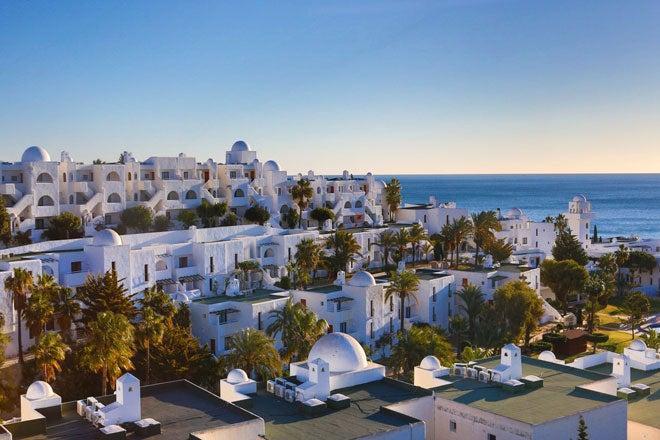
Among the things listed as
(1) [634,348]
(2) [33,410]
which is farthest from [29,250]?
(1) [634,348]

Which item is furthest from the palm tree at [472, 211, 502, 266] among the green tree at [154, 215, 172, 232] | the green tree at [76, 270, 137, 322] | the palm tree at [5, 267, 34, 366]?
the palm tree at [5, 267, 34, 366]

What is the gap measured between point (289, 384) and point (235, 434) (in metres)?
5.99

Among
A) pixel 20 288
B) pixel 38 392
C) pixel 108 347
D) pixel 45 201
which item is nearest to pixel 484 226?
pixel 45 201

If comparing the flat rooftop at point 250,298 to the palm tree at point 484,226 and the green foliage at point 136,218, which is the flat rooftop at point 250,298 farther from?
the palm tree at point 484,226

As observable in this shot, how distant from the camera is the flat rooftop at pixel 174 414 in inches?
1104

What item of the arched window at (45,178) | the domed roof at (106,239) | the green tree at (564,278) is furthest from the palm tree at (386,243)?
the arched window at (45,178)

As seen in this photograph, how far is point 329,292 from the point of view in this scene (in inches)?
2120

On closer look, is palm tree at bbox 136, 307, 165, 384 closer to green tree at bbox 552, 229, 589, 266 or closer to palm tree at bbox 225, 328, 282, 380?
palm tree at bbox 225, 328, 282, 380

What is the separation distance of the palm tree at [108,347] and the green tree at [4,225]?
73.6ft

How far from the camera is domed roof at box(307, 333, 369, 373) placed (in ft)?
114

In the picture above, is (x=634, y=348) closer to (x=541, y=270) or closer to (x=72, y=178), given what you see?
(x=541, y=270)

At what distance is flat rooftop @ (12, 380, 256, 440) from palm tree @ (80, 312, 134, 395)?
3.98 m

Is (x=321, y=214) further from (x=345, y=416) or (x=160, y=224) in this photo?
(x=345, y=416)

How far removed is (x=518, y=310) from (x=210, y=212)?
30.4 meters
